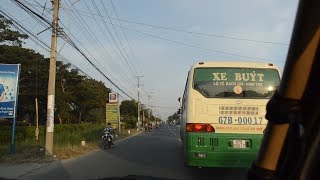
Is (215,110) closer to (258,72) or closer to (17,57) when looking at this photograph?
(258,72)

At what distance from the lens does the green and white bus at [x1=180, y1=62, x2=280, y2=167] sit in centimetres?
1057

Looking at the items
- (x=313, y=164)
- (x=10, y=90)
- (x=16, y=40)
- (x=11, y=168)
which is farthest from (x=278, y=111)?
(x=16, y=40)

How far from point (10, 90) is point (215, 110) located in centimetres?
1078

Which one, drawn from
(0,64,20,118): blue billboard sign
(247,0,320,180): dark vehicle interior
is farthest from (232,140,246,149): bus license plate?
(0,64,20,118): blue billboard sign

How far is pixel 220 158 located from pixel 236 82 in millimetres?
1797

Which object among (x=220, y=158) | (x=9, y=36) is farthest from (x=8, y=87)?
(x=9, y=36)

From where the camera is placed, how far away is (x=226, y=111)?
1084 cm

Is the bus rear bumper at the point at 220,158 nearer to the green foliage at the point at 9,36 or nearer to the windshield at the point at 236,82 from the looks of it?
the windshield at the point at 236,82

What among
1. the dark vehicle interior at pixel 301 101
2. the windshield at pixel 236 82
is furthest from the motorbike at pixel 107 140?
the dark vehicle interior at pixel 301 101

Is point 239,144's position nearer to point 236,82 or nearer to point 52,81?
point 236,82

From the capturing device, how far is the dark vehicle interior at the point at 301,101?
8.25 feet

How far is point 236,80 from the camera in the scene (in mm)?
11141

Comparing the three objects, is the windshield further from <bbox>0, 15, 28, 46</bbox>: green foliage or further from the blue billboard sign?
<bbox>0, 15, 28, 46</bbox>: green foliage

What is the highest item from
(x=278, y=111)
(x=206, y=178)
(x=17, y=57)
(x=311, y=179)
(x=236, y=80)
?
(x=17, y=57)
